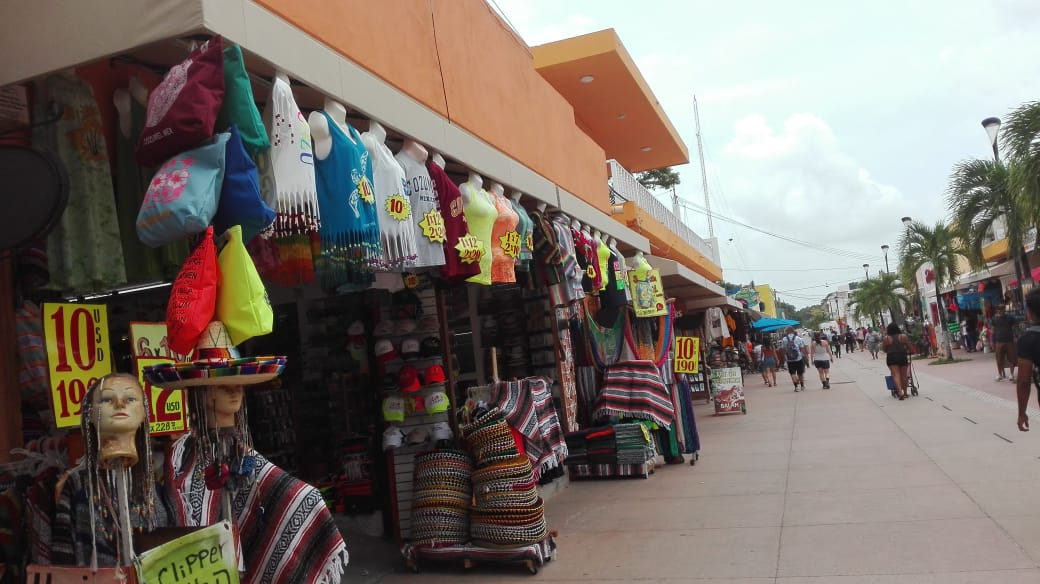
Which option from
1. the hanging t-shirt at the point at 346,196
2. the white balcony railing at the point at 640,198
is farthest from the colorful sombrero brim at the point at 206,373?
the white balcony railing at the point at 640,198

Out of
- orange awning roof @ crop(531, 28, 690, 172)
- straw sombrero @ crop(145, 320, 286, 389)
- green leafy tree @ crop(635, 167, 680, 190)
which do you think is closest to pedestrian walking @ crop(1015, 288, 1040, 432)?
straw sombrero @ crop(145, 320, 286, 389)

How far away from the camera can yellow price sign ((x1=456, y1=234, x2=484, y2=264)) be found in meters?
5.64

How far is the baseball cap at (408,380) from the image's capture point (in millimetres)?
6906

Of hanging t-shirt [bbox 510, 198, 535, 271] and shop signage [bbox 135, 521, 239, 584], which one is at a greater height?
hanging t-shirt [bbox 510, 198, 535, 271]

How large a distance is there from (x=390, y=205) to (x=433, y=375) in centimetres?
256

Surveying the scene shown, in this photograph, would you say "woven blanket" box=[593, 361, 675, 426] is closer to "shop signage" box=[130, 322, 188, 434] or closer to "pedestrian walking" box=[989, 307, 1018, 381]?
"shop signage" box=[130, 322, 188, 434]

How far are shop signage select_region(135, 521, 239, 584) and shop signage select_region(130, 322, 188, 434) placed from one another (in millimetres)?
844

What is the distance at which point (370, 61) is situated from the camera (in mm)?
5254

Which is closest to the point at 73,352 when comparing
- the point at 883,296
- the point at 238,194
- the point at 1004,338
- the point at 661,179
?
the point at 238,194

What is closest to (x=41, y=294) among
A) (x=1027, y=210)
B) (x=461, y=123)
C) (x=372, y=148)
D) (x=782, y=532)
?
(x=372, y=148)

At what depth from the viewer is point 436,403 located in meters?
6.94

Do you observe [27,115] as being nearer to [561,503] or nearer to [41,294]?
[41,294]

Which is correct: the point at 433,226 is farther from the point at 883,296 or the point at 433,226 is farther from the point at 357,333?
the point at 883,296

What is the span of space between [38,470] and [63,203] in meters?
1.21
